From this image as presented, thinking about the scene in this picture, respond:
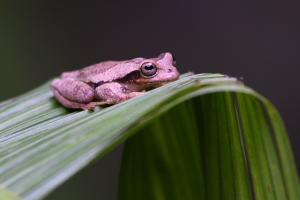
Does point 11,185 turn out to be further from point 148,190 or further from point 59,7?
point 59,7

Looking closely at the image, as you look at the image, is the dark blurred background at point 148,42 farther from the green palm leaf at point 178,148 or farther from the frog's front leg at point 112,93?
the green palm leaf at point 178,148

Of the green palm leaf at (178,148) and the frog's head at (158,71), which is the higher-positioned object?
the frog's head at (158,71)

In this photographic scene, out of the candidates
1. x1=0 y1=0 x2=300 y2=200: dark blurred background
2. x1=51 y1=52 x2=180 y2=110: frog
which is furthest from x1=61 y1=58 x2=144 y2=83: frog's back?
x1=0 y1=0 x2=300 y2=200: dark blurred background

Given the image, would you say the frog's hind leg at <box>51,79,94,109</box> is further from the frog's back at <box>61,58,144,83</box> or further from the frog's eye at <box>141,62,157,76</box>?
the frog's eye at <box>141,62,157,76</box>

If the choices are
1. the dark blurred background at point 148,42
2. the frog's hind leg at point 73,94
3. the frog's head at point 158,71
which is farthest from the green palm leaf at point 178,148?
the dark blurred background at point 148,42

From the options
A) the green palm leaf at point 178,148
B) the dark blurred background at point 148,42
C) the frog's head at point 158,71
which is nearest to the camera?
the green palm leaf at point 178,148

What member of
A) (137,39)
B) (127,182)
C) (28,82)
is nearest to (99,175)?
(28,82)
